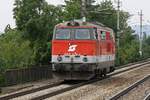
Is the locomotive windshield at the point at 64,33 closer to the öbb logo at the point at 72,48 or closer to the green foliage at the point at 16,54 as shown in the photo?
the öbb logo at the point at 72,48

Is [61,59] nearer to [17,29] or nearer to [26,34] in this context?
[26,34]

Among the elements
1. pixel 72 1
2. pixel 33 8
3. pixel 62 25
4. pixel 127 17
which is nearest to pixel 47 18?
pixel 33 8

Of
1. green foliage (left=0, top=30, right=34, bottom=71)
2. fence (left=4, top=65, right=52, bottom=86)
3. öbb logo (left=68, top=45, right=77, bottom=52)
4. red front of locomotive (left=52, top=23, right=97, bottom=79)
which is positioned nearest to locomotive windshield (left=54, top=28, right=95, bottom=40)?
red front of locomotive (left=52, top=23, right=97, bottom=79)

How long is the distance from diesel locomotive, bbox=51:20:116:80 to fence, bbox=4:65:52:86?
2.05 metres

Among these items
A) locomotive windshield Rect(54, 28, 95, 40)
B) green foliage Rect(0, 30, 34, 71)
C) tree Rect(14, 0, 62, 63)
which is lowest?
green foliage Rect(0, 30, 34, 71)

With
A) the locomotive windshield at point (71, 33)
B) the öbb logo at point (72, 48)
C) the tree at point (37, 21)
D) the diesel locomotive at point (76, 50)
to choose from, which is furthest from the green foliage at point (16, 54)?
the öbb logo at point (72, 48)

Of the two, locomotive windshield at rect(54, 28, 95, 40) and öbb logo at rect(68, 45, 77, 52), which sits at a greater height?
locomotive windshield at rect(54, 28, 95, 40)

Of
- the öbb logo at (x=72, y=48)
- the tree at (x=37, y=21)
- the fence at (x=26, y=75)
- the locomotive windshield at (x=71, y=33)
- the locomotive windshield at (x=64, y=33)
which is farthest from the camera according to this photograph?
the tree at (x=37, y=21)

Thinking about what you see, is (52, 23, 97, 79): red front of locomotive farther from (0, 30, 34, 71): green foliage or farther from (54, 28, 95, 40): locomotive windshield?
(0, 30, 34, 71): green foliage

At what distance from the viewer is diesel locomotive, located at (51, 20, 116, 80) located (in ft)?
84.8

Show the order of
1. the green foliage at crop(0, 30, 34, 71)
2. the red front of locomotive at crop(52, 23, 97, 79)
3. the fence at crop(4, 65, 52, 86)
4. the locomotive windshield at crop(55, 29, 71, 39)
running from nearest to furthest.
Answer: the fence at crop(4, 65, 52, 86)
the red front of locomotive at crop(52, 23, 97, 79)
the locomotive windshield at crop(55, 29, 71, 39)
the green foliage at crop(0, 30, 34, 71)

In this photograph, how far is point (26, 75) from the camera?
27.9m

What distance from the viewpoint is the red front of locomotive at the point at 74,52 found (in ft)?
84.8

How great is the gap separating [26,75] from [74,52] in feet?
11.8
